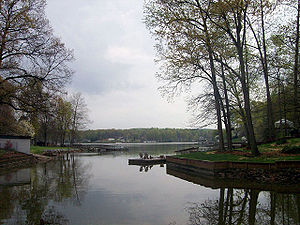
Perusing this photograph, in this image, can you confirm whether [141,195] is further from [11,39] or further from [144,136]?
[144,136]

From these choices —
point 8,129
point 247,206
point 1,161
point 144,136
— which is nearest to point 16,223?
point 247,206

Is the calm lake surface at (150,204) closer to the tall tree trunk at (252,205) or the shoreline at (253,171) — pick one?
the tall tree trunk at (252,205)

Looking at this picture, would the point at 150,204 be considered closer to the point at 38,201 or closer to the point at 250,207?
the point at 250,207

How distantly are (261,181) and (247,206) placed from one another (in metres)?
4.74

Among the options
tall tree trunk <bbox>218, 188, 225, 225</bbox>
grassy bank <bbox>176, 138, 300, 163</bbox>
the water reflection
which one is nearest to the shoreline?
grassy bank <bbox>176, 138, 300, 163</bbox>

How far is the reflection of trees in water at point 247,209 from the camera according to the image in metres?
6.53

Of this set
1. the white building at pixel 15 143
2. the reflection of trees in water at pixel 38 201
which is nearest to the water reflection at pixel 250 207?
the reflection of trees in water at pixel 38 201

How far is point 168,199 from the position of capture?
9.68m

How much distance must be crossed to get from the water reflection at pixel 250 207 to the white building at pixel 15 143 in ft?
78.5

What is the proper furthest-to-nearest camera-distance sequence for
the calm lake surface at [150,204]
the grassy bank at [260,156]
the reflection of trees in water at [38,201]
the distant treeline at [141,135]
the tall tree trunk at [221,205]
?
the distant treeline at [141,135], the grassy bank at [260,156], the reflection of trees in water at [38,201], the calm lake surface at [150,204], the tall tree trunk at [221,205]

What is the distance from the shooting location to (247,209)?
7.57 m

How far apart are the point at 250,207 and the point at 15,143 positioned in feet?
86.8

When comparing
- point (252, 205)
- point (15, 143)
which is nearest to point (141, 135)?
point (15, 143)

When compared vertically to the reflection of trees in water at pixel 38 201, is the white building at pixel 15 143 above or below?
above
